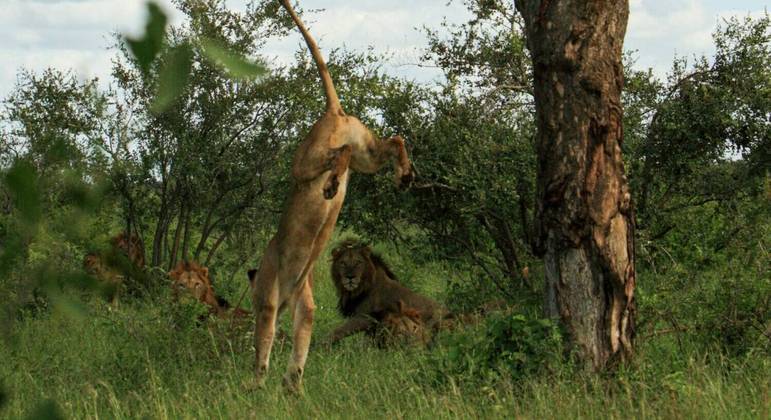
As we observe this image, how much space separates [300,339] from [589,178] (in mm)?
2037

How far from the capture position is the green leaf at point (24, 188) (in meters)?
0.91

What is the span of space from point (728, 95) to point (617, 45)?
3.38 meters

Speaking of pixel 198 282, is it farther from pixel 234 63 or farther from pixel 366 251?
pixel 234 63

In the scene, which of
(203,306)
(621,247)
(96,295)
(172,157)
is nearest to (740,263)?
(621,247)

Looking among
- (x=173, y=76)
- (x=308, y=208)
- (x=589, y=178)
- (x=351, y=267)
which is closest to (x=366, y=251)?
(x=351, y=267)

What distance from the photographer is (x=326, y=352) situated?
317 inches

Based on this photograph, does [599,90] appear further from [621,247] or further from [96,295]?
[96,295]

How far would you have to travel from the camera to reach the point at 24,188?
917 mm

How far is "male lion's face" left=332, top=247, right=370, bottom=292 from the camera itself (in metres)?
8.88

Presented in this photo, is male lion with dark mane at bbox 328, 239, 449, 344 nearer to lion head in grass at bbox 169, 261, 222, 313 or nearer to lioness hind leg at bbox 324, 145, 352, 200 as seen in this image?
lion head in grass at bbox 169, 261, 222, 313

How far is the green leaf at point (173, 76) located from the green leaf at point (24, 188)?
0.40 feet

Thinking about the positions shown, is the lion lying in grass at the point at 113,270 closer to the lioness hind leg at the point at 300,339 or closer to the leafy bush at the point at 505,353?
the leafy bush at the point at 505,353

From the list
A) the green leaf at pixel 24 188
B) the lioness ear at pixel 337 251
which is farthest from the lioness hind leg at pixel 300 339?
the green leaf at pixel 24 188

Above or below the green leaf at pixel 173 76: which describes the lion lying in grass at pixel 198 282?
below
